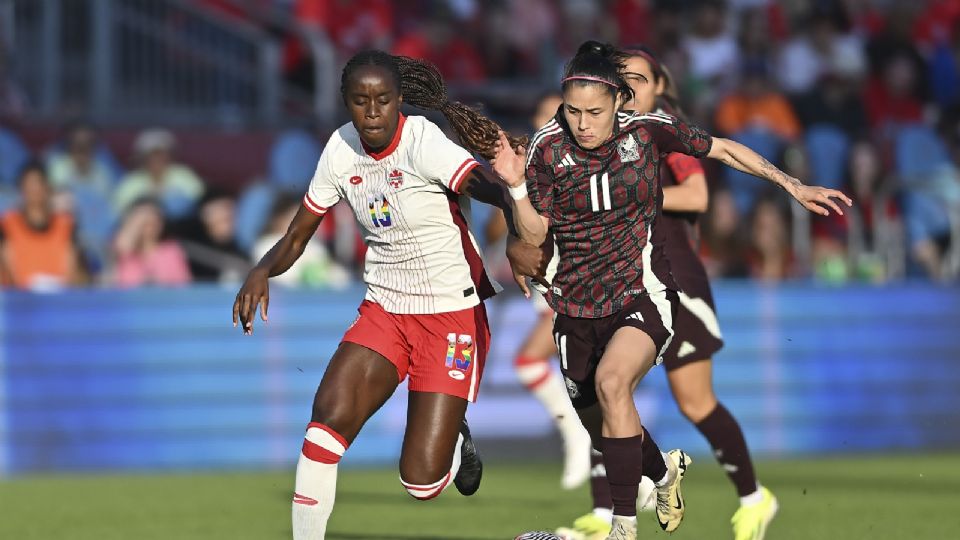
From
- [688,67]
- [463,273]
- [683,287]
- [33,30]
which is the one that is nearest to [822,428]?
[688,67]

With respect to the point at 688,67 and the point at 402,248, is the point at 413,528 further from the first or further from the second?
the point at 688,67

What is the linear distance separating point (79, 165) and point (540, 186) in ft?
24.7

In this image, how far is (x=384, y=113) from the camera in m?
6.78

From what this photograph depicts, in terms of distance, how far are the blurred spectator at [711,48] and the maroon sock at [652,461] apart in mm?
9543

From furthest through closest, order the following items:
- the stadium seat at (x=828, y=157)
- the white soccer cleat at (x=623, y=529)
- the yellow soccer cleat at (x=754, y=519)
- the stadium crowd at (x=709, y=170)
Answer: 1. the stadium seat at (x=828, y=157)
2. the stadium crowd at (x=709, y=170)
3. the yellow soccer cleat at (x=754, y=519)
4. the white soccer cleat at (x=623, y=529)

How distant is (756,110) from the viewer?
615 inches

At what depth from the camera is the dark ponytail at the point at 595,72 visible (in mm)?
6840

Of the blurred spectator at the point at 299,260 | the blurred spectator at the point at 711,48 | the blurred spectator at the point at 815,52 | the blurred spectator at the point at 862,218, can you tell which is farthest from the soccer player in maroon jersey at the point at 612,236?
the blurred spectator at the point at 815,52

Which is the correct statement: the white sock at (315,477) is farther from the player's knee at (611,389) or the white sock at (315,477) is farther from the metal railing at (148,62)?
the metal railing at (148,62)

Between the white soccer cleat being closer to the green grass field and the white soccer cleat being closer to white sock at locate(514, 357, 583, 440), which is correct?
the green grass field

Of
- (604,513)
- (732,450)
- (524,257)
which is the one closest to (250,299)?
(524,257)

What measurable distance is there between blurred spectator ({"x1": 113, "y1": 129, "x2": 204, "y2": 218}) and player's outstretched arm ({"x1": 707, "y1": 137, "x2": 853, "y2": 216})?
293 inches

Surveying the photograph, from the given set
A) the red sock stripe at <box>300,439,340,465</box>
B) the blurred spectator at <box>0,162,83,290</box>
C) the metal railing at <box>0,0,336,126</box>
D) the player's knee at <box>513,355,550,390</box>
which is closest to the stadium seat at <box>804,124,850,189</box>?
the metal railing at <box>0,0,336,126</box>

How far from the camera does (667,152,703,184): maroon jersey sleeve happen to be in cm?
808
